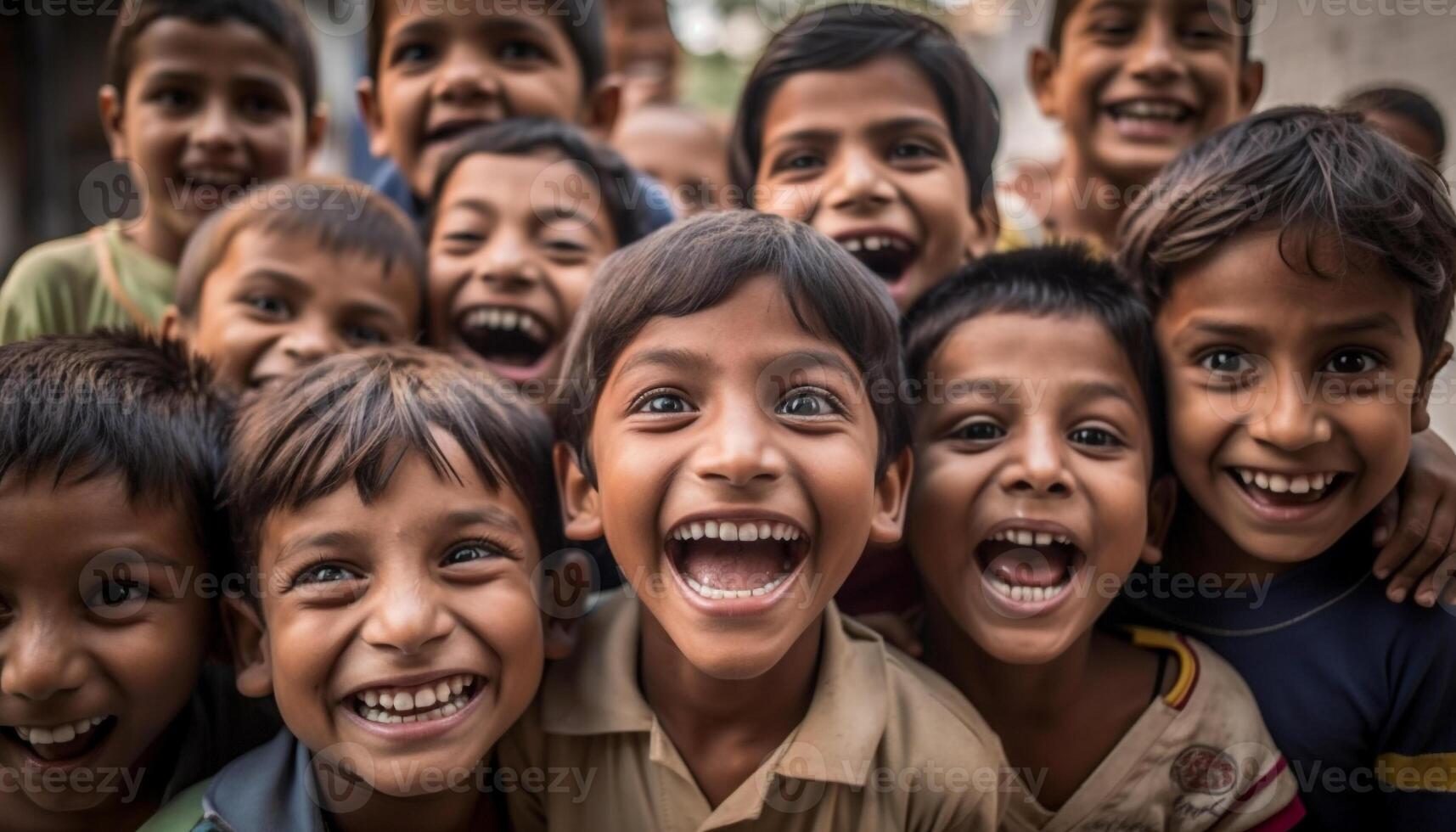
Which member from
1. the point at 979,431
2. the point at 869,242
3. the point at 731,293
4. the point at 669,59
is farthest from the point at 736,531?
the point at 669,59

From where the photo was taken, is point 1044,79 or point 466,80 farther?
point 1044,79

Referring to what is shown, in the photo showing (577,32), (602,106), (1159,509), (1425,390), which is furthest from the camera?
(602,106)

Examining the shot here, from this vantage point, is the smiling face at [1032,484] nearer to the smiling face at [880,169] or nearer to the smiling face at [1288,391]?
the smiling face at [1288,391]

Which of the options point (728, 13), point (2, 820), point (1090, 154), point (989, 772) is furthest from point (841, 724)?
point (728, 13)

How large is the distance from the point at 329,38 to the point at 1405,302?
8.76m

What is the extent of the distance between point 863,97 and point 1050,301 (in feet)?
2.80

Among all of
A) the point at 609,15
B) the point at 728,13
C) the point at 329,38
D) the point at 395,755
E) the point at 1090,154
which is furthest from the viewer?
the point at 728,13

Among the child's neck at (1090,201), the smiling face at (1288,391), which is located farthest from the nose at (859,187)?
the child's neck at (1090,201)

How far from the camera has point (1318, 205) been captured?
1927 mm

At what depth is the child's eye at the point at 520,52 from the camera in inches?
129

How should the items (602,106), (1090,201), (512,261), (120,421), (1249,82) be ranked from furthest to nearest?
1. (602,106)
2. (1090,201)
3. (1249,82)
4. (512,261)
5. (120,421)

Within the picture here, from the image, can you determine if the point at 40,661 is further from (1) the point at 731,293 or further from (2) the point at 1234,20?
(2) the point at 1234,20

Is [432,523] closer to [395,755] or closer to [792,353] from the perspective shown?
[395,755]

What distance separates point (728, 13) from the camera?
33.5 feet
